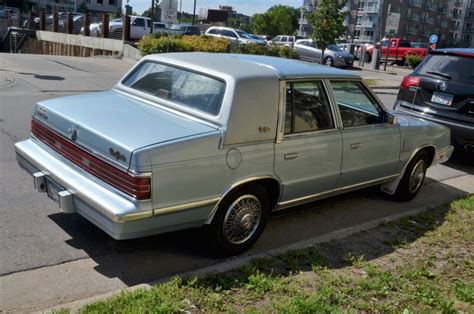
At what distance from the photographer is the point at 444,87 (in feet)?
27.0

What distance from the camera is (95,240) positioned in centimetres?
441

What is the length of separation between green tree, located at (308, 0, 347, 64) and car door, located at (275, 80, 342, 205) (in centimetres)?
1931

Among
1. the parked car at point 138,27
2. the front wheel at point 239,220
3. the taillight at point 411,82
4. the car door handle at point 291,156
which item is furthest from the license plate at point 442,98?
the parked car at point 138,27

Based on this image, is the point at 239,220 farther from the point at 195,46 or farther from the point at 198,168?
the point at 195,46

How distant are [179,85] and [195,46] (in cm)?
1656

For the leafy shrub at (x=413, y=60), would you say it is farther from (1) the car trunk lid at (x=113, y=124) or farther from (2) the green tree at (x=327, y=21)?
(1) the car trunk lid at (x=113, y=124)

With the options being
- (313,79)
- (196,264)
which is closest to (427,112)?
(313,79)

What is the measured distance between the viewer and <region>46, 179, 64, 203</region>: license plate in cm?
401

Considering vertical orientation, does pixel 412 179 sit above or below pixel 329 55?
below

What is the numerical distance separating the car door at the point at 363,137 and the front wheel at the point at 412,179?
42 cm

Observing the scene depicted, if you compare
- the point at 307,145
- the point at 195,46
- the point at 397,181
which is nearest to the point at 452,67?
the point at 397,181

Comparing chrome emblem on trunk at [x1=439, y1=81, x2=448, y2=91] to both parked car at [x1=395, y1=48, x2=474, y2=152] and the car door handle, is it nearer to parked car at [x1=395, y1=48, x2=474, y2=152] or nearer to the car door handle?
parked car at [x1=395, y1=48, x2=474, y2=152]

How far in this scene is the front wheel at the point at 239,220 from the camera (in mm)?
4094

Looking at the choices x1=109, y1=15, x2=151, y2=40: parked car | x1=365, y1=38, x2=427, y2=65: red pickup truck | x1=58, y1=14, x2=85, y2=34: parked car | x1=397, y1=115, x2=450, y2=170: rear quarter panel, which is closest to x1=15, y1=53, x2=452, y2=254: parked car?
x1=397, y1=115, x2=450, y2=170: rear quarter panel
